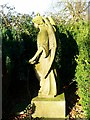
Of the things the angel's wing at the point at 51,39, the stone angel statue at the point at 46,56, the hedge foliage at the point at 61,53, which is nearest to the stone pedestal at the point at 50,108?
the stone angel statue at the point at 46,56

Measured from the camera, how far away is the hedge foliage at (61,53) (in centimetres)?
629

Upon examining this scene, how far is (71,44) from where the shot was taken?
1055 centimetres

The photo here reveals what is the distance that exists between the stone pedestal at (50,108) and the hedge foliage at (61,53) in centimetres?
57

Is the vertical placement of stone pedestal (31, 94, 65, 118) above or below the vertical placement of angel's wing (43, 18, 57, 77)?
below

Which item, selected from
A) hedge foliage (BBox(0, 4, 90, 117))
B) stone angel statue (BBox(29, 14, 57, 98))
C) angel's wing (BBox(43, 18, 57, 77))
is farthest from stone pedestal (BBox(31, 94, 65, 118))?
angel's wing (BBox(43, 18, 57, 77))

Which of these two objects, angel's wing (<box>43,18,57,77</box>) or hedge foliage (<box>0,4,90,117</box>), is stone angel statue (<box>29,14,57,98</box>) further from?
hedge foliage (<box>0,4,90,117</box>)

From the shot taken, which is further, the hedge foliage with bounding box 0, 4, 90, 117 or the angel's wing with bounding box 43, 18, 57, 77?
the angel's wing with bounding box 43, 18, 57, 77

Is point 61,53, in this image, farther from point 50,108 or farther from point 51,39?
point 50,108

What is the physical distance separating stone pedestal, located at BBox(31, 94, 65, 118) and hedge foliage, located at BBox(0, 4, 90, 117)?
22.3 inches

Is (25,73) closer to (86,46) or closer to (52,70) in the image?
(52,70)

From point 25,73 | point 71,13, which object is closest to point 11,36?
point 25,73

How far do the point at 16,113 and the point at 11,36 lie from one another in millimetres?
2689

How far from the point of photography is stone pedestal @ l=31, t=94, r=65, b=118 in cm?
702

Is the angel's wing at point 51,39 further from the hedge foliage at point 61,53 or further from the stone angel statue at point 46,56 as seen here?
the hedge foliage at point 61,53
